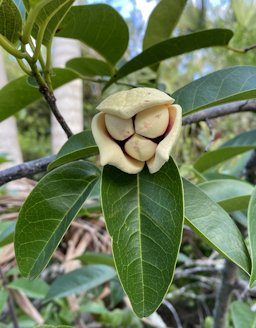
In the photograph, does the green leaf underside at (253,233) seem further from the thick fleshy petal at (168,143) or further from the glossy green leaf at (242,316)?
the glossy green leaf at (242,316)

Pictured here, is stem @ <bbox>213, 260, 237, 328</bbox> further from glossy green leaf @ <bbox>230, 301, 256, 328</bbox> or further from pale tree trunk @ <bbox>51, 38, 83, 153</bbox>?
pale tree trunk @ <bbox>51, 38, 83, 153</bbox>

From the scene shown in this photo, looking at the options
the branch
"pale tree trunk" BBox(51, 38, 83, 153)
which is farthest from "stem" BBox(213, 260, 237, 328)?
"pale tree trunk" BBox(51, 38, 83, 153)

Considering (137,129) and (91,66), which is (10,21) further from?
(91,66)

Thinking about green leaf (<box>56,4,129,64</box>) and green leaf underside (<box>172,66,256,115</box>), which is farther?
green leaf (<box>56,4,129,64</box>)

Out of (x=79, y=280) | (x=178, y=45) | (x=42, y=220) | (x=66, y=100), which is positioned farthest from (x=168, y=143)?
(x=66, y=100)

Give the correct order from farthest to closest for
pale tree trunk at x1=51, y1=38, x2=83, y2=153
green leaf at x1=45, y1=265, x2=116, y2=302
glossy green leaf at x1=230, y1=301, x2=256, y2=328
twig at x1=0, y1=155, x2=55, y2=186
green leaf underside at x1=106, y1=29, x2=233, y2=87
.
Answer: pale tree trunk at x1=51, y1=38, x2=83, y2=153 → green leaf at x1=45, y1=265, x2=116, y2=302 → glossy green leaf at x1=230, y1=301, x2=256, y2=328 → green leaf underside at x1=106, y1=29, x2=233, y2=87 → twig at x1=0, y1=155, x2=55, y2=186

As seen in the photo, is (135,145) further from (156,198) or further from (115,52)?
(115,52)

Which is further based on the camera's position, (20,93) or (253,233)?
(20,93)
